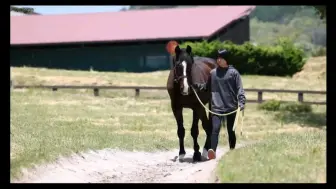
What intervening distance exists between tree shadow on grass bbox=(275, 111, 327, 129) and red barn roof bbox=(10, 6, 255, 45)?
19020mm

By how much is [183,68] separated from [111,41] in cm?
3600

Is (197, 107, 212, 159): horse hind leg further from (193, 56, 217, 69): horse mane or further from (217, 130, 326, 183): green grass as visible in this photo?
(217, 130, 326, 183): green grass

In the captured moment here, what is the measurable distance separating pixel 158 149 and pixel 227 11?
1597 inches

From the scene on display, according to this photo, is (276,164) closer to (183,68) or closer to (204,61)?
(183,68)

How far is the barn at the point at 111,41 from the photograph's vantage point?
47.8 metres

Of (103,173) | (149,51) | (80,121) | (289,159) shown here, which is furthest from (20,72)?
(289,159)

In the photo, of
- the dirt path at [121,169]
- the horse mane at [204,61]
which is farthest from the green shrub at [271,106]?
the dirt path at [121,169]

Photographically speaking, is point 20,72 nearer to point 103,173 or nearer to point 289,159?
point 103,173

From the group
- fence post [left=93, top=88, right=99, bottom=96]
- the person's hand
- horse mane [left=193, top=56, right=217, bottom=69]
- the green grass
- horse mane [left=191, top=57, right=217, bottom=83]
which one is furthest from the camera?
fence post [left=93, top=88, right=99, bottom=96]

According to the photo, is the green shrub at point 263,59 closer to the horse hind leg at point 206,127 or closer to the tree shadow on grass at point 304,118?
the tree shadow on grass at point 304,118

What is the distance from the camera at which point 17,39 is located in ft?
160

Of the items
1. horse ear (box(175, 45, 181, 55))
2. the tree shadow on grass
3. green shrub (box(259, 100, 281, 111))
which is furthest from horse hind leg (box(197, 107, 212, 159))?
green shrub (box(259, 100, 281, 111))

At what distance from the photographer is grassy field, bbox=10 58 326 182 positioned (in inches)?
534

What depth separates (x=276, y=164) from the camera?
9.09 meters
